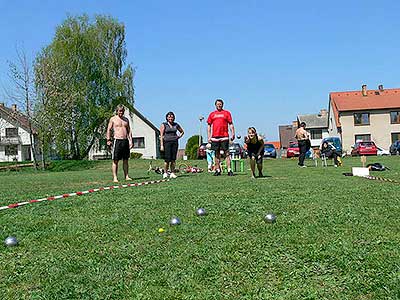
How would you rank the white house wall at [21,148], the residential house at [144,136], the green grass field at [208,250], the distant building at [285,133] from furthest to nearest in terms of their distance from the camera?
1. the distant building at [285,133]
2. the residential house at [144,136]
3. the white house wall at [21,148]
4. the green grass field at [208,250]

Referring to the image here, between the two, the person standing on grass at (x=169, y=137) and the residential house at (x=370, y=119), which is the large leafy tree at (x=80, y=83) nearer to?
the person standing on grass at (x=169, y=137)

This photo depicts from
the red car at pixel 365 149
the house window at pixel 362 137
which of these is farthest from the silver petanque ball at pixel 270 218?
the house window at pixel 362 137

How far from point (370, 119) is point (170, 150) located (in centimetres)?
5213

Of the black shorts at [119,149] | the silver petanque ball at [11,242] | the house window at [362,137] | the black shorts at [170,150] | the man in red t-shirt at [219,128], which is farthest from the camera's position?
the house window at [362,137]

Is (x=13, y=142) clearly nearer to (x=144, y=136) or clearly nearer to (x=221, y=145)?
(x=144, y=136)

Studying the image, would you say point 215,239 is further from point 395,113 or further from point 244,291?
point 395,113

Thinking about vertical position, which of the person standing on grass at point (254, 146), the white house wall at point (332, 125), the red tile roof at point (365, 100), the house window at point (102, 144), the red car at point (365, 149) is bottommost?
the red car at point (365, 149)

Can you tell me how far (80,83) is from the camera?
38.0 metres

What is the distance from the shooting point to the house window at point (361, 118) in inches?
2339

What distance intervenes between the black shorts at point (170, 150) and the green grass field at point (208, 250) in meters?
5.26

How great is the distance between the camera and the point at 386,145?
58.8 m

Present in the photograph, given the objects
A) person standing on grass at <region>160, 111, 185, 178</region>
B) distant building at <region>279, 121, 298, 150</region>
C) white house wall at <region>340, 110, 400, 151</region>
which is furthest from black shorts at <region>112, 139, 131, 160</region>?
distant building at <region>279, 121, 298, 150</region>

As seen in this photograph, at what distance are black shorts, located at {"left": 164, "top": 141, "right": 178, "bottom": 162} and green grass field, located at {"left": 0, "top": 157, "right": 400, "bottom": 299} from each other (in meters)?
5.26

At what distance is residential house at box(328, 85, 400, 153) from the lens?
5881 centimetres
